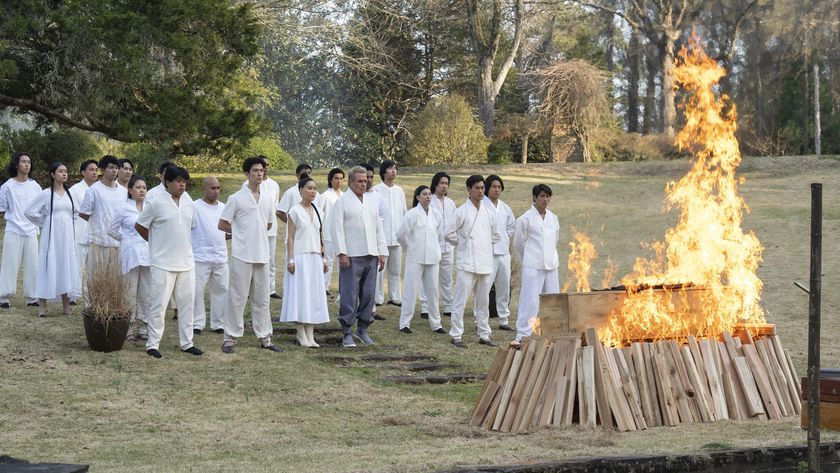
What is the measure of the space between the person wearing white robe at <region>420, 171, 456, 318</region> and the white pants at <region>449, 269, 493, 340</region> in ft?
4.36

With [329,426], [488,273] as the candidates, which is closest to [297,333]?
[488,273]

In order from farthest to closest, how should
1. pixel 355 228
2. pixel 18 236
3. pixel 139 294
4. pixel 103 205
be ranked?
pixel 18 236, pixel 103 205, pixel 355 228, pixel 139 294

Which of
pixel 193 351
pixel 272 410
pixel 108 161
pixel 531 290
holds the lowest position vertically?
pixel 272 410

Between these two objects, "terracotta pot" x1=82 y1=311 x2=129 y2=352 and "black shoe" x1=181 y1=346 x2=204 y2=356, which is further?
"black shoe" x1=181 y1=346 x2=204 y2=356

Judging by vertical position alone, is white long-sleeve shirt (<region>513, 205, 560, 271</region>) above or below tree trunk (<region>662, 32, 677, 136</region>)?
below

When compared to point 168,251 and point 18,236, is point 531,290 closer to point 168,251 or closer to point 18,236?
point 168,251

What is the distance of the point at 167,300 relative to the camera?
10.9 m

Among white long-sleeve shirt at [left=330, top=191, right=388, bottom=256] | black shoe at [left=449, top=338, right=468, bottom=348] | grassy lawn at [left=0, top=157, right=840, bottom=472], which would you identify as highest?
white long-sleeve shirt at [left=330, top=191, right=388, bottom=256]

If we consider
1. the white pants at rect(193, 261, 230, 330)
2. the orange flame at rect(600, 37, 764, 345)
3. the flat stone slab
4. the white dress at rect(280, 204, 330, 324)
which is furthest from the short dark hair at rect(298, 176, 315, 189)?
the flat stone slab

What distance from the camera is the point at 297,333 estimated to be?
12430mm

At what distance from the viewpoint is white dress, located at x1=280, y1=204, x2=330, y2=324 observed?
1198 centimetres

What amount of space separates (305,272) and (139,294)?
6.07ft

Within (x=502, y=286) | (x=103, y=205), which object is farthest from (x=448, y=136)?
(x=103, y=205)

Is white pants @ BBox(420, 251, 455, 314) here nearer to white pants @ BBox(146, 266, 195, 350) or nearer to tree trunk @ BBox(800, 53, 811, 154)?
white pants @ BBox(146, 266, 195, 350)
